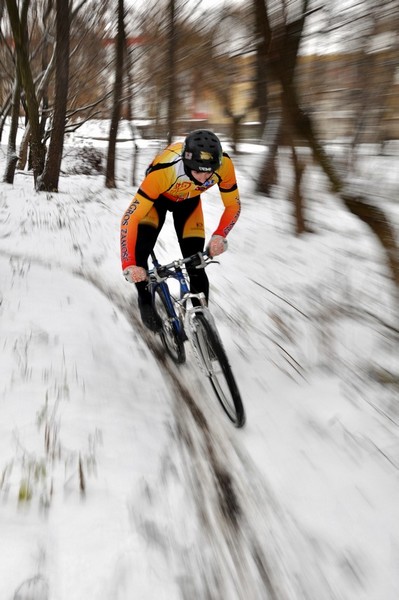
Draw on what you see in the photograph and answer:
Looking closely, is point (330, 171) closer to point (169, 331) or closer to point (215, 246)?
point (215, 246)

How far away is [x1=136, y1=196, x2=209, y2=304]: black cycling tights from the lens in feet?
12.1

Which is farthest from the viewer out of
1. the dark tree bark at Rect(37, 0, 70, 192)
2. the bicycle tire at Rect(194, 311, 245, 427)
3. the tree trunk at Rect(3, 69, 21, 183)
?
the tree trunk at Rect(3, 69, 21, 183)

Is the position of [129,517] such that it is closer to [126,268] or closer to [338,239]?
[126,268]

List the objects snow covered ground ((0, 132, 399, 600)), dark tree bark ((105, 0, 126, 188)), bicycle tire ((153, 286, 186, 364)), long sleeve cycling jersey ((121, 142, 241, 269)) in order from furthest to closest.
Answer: dark tree bark ((105, 0, 126, 188))
bicycle tire ((153, 286, 186, 364))
long sleeve cycling jersey ((121, 142, 241, 269))
snow covered ground ((0, 132, 399, 600))

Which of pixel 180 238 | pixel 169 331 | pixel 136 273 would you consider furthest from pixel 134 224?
pixel 169 331

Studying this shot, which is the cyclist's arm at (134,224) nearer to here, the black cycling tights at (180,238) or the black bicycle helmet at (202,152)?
the black cycling tights at (180,238)

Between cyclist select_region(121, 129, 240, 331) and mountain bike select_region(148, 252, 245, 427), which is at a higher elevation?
cyclist select_region(121, 129, 240, 331)

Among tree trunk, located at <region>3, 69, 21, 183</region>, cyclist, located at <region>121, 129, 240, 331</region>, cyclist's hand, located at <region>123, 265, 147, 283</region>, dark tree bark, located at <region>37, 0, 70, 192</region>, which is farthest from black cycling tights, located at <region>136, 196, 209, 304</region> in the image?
tree trunk, located at <region>3, 69, 21, 183</region>

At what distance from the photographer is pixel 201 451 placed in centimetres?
291

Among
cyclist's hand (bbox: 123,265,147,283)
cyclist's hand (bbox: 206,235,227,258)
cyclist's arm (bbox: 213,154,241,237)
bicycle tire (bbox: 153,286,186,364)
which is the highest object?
cyclist's arm (bbox: 213,154,241,237)

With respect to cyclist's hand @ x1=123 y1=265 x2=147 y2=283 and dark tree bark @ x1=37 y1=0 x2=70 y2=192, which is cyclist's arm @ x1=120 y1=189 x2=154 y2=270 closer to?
cyclist's hand @ x1=123 y1=265 x2=147 y2=283

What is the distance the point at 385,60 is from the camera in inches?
144

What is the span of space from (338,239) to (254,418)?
5.67 m

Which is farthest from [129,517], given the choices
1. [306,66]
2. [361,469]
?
[306,66]
